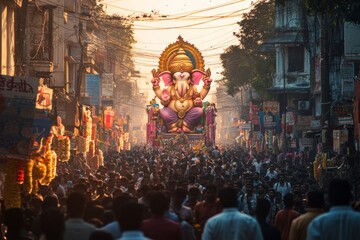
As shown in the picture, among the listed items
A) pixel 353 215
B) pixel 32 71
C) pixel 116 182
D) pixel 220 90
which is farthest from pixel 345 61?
pixel 220 90

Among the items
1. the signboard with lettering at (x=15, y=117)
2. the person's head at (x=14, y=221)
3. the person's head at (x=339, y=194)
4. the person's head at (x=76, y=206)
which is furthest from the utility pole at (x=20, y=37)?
the person's head at (x=339, y=194)

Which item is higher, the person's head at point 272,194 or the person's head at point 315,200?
the person's head at point 315,200

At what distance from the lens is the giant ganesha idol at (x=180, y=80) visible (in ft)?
243

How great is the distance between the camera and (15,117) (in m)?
20.0

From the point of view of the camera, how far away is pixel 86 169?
42500 millimetres

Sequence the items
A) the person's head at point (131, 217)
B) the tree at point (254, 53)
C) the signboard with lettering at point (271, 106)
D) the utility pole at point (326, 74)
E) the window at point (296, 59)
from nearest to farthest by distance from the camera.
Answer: the person's head at point (131, 217) < the utility pole at point (326, 74) < the signboard with lettering at point (271, 106) < the window at point (296, 59) < the tree at point (254, 53)

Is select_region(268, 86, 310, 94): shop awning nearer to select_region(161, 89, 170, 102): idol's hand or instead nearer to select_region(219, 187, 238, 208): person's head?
select_region(161, 89, 170, 102): idol's hand

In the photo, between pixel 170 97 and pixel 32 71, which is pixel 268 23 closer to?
pixel 170 97

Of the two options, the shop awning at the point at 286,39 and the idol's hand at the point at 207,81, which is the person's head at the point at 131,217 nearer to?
the shop awning at the point at 286,39

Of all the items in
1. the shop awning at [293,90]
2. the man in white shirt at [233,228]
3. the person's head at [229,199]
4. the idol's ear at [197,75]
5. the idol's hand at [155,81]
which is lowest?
the man in white shirt at [233,228]

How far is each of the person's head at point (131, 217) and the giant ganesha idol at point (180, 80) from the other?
65134mm

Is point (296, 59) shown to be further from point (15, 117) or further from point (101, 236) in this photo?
point (101, 236)

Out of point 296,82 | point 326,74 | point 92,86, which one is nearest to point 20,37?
point 326,74

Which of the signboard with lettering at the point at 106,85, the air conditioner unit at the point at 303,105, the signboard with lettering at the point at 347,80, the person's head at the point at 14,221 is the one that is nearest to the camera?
the person's head at the point at 14,221
